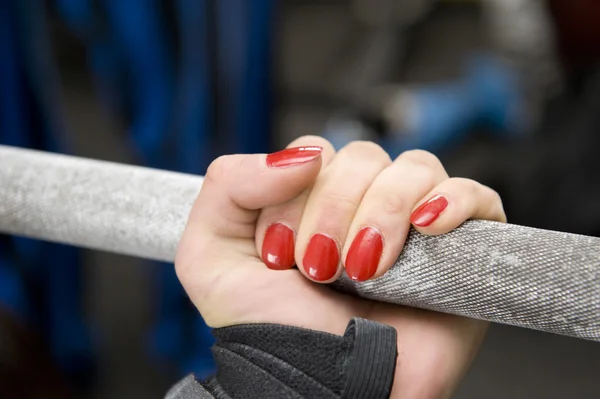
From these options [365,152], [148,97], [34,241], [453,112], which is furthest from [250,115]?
[453,112]

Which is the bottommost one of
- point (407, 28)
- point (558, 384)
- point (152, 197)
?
point (558, 384)

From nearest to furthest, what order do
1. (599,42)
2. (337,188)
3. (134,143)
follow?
(337,188)
(134,143)
(599,42)

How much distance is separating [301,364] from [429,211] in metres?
0.14

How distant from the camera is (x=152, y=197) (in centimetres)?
51

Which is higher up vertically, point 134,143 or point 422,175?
point 422,175

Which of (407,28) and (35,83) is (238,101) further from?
(407,28)

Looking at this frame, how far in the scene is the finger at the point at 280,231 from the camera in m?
0.48

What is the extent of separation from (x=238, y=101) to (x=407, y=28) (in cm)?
181

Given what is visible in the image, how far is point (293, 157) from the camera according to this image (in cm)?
46

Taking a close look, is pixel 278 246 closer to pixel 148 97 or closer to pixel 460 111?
pixel 148 97

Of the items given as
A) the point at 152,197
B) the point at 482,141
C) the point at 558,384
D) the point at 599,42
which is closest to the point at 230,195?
the point at 152,197

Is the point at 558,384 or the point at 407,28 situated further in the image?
the point at 407,28

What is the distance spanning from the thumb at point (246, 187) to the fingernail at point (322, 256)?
0.04m

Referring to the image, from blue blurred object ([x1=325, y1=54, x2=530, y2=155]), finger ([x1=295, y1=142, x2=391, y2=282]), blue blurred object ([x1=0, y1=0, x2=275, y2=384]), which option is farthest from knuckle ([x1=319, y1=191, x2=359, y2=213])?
blue blurred object ([x1=325, y1=54, x2=530, y2=155])
